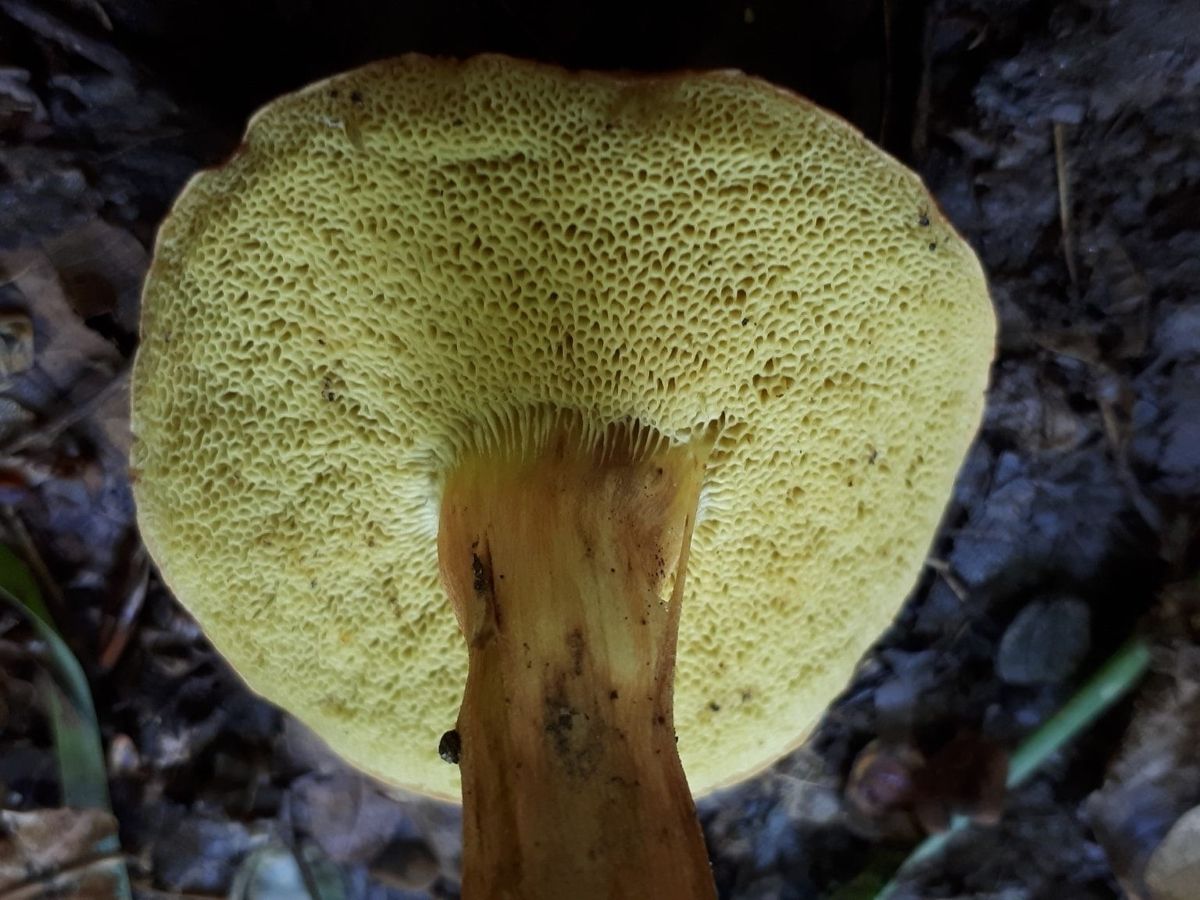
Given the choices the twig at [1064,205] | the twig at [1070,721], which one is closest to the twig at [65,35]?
the twig at [1064,205]

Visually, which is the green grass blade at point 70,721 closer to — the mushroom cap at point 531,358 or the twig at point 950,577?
the mushroom cap at point 531,358

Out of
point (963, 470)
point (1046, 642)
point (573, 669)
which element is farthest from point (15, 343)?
point (1046, 642)

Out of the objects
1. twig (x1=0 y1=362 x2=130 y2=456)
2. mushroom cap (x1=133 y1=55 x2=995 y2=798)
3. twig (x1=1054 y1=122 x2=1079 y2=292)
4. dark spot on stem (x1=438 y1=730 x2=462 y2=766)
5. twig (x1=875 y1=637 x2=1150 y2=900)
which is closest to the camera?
mushroom cap (x1=133 y1=55 x2=995 y2=798)

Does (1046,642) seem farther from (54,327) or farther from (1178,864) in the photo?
(54,327)

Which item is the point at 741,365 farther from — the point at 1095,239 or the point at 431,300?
the point at 1095,239

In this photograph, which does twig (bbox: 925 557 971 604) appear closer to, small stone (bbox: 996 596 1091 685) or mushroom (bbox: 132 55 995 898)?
small stone (bbox: 996 596 1091 685)

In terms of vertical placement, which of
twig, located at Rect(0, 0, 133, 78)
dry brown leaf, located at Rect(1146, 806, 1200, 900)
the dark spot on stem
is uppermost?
twig, located at Rect(0, 0, 133, 78)

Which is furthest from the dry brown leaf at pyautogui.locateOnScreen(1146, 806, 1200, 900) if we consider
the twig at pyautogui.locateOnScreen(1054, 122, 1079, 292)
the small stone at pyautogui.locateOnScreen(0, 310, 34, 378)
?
the small stone at pyautogui.locateOnScreen(0, 310, 34, 378)
